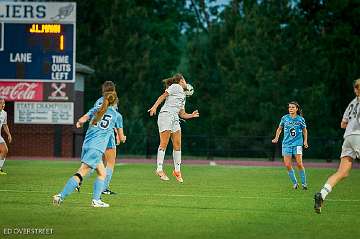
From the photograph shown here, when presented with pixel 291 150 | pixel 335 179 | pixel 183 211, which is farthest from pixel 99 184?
pixel 291 150

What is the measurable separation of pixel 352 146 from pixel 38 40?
24761 millimetres

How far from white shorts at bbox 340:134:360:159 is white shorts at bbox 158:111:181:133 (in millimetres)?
7204

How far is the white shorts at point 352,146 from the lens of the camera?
573 inches

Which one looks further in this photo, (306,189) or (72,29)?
(72,29)

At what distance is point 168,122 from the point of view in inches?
845

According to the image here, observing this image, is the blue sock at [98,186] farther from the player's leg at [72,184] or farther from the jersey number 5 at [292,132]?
the jersey number 5 at [292,132]

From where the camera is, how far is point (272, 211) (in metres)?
14.9

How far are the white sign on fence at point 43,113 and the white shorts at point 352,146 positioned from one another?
26.8m

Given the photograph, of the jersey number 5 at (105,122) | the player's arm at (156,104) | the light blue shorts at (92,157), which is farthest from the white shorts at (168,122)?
the light blue shorts at (92,157)

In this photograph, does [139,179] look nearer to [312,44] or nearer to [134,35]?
[312,44]

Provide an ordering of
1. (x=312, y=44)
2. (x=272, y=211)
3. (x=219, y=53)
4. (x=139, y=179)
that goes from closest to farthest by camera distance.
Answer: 1. (x=272, y=211)
2. (x=139, y=179)
3. (x=312, y=44)
4. (x=219, y=53)

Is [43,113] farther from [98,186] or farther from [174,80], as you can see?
[98,186]

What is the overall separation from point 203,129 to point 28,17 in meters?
22.9

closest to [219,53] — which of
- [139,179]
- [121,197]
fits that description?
[139,179]
